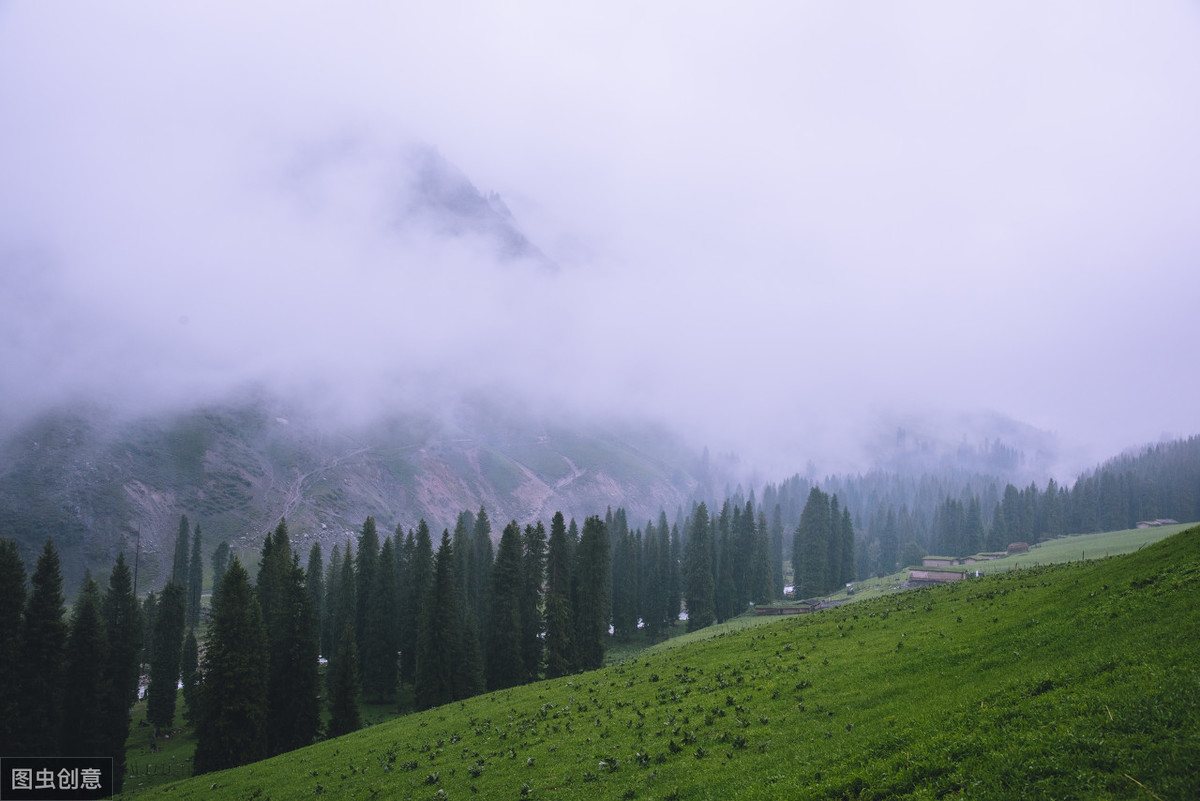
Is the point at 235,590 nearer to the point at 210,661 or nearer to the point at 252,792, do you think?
the point at 210,661

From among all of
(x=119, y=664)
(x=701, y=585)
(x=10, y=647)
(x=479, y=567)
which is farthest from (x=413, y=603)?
(x=701, y=585)

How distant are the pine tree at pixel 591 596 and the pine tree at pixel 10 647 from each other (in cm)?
5761

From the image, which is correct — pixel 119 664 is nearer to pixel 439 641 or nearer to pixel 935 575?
pixel 439 641

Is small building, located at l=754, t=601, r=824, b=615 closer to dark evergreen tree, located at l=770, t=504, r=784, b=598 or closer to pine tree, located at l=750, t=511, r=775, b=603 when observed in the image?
pine tree, located at l=750, t=511, r=775, b=603

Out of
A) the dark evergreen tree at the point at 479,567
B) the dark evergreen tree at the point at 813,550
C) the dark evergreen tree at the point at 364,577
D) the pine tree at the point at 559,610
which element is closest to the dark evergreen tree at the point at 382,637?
the dark evergreen tree at the point at 364,577

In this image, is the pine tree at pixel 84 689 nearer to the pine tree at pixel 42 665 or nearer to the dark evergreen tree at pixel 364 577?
the pine tree at pixel 42 665

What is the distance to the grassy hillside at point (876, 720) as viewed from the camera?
14.7 m

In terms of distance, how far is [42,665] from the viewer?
52094 mm

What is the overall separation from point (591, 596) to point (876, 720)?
66356 mm

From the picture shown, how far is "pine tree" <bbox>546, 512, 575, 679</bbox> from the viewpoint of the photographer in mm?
75375

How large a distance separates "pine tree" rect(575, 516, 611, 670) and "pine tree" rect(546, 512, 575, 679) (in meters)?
1.67

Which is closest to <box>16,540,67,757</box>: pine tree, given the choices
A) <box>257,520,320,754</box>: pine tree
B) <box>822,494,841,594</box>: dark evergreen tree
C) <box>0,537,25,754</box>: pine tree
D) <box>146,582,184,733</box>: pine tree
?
<box>0,537,25,754</box>: pine tree

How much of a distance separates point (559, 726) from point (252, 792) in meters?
19.6

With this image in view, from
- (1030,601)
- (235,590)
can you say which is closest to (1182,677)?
(1030,601)
